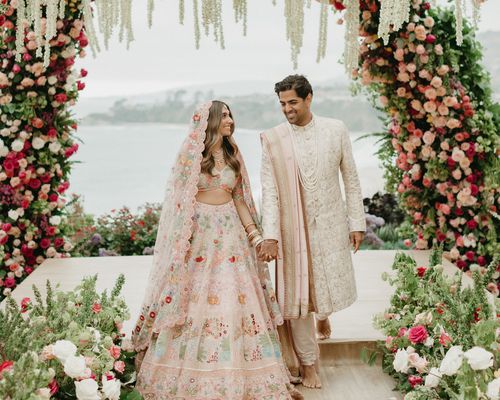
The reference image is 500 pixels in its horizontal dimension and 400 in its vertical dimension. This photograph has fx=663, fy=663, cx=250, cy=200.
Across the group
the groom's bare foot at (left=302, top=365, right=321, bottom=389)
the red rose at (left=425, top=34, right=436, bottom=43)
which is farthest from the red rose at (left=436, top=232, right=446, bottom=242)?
the groom's bare foot at (left=302, top=365, right=321, bottom=389)

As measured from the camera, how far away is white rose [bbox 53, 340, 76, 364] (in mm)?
2371

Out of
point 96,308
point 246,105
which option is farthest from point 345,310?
point 246,105

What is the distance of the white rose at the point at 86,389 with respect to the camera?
230cm

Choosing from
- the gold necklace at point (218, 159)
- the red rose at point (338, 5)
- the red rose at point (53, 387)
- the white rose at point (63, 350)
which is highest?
the red rose at point (338, 5)

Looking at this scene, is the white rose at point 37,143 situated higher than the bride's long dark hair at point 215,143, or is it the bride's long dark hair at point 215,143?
the bride's long dark hair at point 215,143

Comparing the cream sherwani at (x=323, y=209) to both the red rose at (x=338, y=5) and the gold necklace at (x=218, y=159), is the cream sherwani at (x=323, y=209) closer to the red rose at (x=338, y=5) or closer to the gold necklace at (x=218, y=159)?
the gold necklace at (x=218, y=159)

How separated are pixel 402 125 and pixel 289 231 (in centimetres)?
223

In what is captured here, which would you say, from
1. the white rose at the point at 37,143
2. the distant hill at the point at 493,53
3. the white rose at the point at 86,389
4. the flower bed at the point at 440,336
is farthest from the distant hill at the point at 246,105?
A: the white rose at the point at 86,389

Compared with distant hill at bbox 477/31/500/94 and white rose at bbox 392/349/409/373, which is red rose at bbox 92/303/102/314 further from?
distant hill at bbox 477/31/500/94

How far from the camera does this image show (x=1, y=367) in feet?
6.93

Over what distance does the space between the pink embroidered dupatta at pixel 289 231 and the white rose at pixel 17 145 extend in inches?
95.1

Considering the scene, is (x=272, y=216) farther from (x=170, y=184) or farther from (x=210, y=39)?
(x=210, y=39)

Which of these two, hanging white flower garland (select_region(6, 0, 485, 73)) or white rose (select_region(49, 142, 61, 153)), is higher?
hanging white flower garland (select_region(6, 0, 485, 73))

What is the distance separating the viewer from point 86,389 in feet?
7.54
